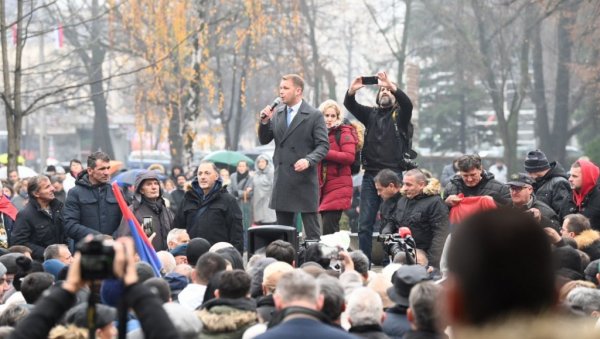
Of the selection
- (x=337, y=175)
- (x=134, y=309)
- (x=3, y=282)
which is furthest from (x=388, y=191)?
(x=134, y=309)

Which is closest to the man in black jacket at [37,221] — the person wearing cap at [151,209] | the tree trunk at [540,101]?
the person wearing cap at [151,209]

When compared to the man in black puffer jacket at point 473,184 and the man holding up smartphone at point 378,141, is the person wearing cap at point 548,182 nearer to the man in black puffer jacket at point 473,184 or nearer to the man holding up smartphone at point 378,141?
the man holding up smartphone at point 378,141

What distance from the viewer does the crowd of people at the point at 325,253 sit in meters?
3.19

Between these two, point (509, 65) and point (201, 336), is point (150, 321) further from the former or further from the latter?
point (509, 65)

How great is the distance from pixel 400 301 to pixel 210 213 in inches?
208

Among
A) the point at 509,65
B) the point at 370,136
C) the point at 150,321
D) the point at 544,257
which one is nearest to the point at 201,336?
the point at 150,321

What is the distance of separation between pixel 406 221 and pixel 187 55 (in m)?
22.5

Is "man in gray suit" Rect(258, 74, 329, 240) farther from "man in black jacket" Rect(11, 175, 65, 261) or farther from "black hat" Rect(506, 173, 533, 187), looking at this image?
"man in black jacket" Rect(11, 175, 65, 261)

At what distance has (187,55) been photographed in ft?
109

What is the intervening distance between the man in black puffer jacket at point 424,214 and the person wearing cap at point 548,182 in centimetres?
228

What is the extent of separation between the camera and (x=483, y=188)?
37.4ft

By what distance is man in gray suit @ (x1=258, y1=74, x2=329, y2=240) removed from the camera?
1214 cm

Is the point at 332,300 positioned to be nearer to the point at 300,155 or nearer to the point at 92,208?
the point at 300,155

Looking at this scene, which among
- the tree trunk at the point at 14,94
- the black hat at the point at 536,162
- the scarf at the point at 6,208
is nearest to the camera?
the black hat at the point at 536,162
